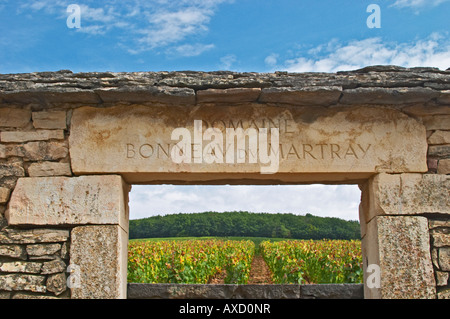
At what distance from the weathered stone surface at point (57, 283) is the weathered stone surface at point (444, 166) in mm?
3431

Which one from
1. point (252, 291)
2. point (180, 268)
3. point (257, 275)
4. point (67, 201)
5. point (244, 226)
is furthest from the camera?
point (244, 226)

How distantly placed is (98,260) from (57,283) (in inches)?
15.6

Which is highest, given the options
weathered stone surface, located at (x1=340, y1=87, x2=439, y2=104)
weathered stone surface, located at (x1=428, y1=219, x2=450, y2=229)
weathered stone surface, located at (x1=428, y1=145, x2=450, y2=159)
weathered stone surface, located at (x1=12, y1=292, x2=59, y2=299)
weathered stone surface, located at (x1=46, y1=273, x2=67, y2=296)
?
weathered stone surface, located at (x1=340, y1=87, x2=439, y2=104)

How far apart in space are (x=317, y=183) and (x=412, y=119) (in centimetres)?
107

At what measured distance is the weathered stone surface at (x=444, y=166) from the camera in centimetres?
426

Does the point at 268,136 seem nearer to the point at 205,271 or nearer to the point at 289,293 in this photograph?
the point at 289,293

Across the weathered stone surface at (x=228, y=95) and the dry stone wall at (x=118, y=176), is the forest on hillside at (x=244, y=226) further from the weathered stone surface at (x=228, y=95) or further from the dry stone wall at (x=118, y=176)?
the weathered stone surface at (x=228, y=95)

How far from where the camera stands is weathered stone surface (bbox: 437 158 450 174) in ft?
14.0

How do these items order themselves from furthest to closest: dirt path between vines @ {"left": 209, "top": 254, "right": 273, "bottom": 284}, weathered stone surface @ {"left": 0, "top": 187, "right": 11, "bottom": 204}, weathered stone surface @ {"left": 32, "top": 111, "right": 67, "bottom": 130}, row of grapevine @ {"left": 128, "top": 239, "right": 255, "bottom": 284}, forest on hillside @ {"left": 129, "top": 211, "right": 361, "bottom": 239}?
forest on hillside @ {"left": 129, "top": 211, "right": 361, "bottom": 239}
dirt path between vines @ {"left": 209, "top": 254, "right": 273, "bottom": 284}
row of grapevine @ {"left": 128, "top": 239, "right": 255, "bottom": 284}
weathered stone surface @ {"left": 32, "top": 111, "right": 67, "bottom": 130}
weathered stone surface @ {"left": 0, "top": 187, "right": 11, "bottom": 204}

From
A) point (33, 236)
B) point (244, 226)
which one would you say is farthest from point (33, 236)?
point (244, 226)

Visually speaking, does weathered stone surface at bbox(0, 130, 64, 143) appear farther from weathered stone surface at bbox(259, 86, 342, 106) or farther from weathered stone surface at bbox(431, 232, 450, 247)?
weathered stone surface at bbox(431, 232, 450, 247)

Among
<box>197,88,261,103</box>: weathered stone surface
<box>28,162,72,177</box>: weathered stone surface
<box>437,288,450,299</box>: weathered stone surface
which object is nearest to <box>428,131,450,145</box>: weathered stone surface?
<box>437,288,450,299</box>: weathered stone surface

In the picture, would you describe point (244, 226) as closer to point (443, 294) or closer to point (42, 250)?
point (443, 294)

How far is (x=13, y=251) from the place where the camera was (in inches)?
162
